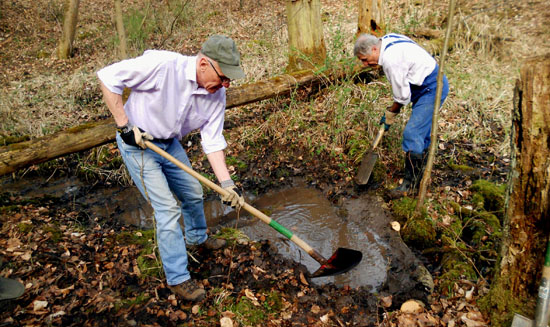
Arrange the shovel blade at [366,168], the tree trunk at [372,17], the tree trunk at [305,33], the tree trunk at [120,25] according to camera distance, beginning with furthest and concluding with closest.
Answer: the tree trunk at [120,25] < the tree trunk at [372,17] < the tree trunk at [305,33] < the shovel blade at [366,168]

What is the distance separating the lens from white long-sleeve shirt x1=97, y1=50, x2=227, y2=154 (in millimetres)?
2693

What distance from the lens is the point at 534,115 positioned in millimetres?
2164

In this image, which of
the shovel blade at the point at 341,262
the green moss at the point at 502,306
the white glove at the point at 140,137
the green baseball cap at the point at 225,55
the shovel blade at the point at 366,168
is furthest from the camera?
the shovel blade at the point at 366,168

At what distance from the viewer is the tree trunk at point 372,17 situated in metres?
6.86

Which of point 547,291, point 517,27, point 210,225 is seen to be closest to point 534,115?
point 547,291

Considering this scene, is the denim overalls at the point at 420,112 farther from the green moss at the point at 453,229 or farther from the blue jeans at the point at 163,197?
the blue jeans at the point at 163,197

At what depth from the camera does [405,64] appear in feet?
13.8

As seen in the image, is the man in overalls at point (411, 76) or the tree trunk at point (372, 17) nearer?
the man in overalls at point (411, 76)

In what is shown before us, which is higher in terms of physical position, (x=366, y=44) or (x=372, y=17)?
(x=372, y=17)

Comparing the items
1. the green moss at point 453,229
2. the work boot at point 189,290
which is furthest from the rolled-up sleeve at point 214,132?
the green moss at point 453,229

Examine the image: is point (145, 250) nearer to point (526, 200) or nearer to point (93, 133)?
point (93, 133)

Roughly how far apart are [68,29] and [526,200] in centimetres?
1193

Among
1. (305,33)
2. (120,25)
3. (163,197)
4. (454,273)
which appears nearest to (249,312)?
(163,197)

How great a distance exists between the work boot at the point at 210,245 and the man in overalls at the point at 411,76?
8.39ft
